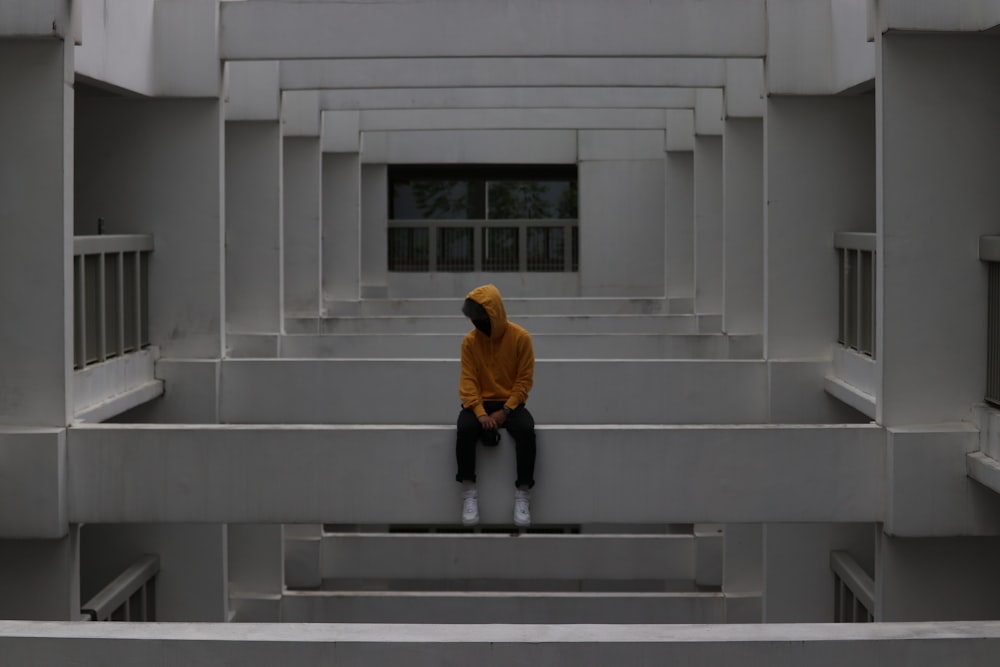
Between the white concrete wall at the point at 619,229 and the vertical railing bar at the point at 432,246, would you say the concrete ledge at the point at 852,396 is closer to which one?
the white concrete wall at the point at 619,229

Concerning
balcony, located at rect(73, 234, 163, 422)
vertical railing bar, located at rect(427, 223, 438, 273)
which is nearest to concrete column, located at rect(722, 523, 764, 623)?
balcony, located at rect(73, 234, 163, 422)

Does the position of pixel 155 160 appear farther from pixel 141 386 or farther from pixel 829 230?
pixel 829 230

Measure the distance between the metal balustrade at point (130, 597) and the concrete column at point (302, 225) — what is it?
804cm

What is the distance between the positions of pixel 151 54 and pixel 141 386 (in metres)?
3.85

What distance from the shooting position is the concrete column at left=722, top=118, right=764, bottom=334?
66.2 ft

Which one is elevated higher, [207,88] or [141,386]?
[207,88]

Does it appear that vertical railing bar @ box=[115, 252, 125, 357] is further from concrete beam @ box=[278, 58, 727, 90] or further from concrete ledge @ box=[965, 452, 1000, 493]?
concrete ledge @ box=[965, 452, 1000, 493]

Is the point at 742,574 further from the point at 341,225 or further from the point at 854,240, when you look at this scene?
the point at 341,225

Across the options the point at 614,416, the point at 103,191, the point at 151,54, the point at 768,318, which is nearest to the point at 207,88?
the point at 151,54

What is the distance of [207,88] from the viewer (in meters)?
16.8

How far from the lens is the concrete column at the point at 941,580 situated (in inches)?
506

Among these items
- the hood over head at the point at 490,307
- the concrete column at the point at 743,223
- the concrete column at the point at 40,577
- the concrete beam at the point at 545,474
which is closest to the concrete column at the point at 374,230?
the concrete column at the point at 743,223

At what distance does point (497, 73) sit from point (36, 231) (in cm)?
934

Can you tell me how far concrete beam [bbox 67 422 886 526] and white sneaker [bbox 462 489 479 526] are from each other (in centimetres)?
17
